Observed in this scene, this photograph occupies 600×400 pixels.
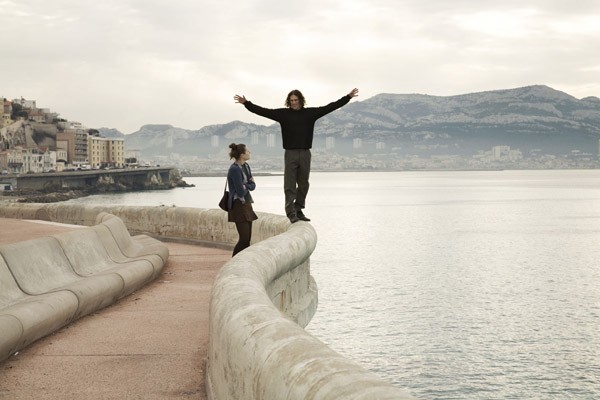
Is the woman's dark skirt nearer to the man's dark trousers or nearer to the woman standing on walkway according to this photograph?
the woman standing on walkway

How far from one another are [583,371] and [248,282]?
27.1 metres

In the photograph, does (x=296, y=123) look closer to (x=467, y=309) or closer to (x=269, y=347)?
(x=269, y=347)

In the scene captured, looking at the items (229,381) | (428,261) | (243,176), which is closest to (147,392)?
(229,381)

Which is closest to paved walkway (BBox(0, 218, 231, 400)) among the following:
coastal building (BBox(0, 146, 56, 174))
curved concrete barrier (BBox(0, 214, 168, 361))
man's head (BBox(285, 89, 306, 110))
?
curved concrete barrier (BBox(0, 214, 168, 361))

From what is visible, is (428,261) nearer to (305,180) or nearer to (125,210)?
(125,210)

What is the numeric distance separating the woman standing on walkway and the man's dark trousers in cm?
52

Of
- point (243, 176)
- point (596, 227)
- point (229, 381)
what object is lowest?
point (596, 227)

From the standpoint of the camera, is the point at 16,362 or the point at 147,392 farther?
the point at 16,362

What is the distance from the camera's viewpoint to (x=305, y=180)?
11.4m

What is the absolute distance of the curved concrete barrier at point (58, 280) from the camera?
6.50m

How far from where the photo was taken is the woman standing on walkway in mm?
10195

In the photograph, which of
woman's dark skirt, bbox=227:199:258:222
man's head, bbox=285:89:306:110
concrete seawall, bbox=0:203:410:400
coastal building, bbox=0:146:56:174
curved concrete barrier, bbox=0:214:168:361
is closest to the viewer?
concrete seawall, bbox=0:203:410:400

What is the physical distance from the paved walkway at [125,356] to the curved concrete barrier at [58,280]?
14 cm

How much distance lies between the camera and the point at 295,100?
10750 millimetres
